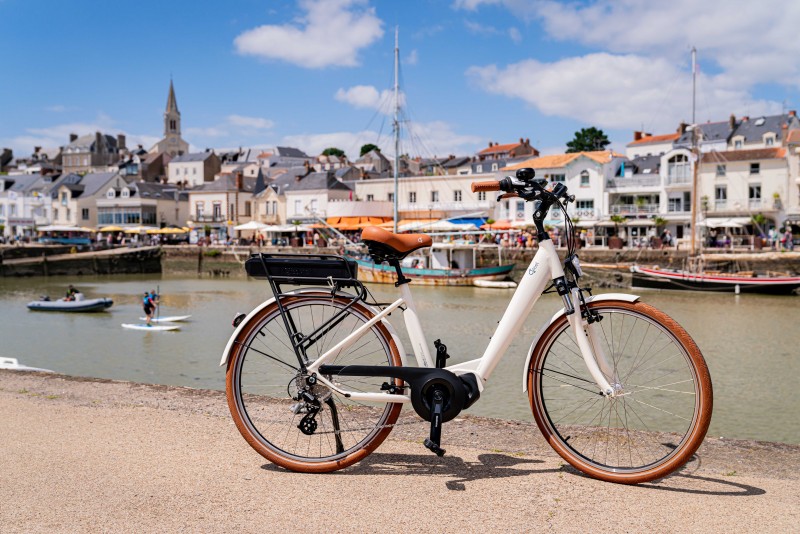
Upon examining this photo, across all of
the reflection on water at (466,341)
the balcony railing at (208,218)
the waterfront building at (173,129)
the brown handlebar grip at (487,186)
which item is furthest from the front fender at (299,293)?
the waterfront building at (173,129)

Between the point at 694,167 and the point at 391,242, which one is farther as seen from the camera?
the point at 694,167

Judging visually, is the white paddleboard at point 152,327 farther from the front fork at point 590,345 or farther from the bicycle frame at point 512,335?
the front fork at point 590,345

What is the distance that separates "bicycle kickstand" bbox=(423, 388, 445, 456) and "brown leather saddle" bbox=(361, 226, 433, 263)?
0.81 meters

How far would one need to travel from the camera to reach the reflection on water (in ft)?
41.1

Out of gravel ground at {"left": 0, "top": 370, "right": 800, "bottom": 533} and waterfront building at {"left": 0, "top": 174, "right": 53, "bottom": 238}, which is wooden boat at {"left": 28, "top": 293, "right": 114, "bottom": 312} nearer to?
gravel ground at {"left": 0, "top": 370, "right": 800, "bottom": 533}

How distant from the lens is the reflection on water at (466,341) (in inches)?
494

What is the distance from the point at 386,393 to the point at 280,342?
107 cm

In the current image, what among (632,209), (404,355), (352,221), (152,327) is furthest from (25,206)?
(404,355)

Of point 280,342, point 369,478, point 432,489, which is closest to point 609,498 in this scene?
point 432,489

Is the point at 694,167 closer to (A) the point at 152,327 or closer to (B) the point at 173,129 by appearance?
(A) the point at 152,327

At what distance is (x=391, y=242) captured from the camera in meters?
4.11

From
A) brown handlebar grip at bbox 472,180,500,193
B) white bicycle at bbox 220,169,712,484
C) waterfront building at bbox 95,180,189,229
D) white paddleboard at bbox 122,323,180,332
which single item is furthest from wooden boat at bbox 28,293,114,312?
waterfront building at bbox 95,180,189,229

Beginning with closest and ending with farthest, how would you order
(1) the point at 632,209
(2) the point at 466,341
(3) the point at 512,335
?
1. (3) the point at 512,335
2. (2) the point at 466,341
3. (1) the point at 632,209

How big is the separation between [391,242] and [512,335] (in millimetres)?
875
